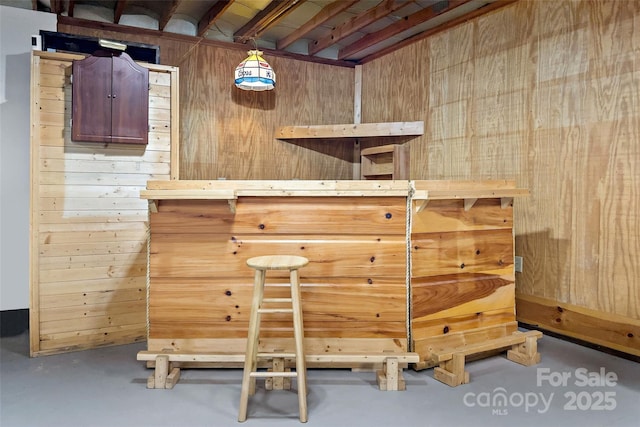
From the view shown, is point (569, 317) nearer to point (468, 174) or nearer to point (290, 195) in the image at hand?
point (468, 174)

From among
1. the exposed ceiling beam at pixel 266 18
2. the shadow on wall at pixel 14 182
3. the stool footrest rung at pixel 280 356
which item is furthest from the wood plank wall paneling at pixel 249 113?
the stool footrest rung at pixel 280 356

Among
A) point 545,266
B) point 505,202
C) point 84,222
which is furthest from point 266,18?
point 545,266

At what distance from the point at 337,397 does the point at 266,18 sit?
3420mm

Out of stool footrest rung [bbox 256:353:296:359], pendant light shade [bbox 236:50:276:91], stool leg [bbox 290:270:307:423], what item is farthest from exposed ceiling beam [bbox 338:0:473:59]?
stool footrest rung [bbox 256:353:296:359]

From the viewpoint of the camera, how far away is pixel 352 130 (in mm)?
4836

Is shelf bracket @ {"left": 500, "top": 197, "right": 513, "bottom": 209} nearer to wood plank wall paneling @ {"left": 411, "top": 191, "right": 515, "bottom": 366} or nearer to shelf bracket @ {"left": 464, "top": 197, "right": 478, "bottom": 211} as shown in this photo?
wood plank wall paneling @ {"left": 411, "top": 191, "right": 515, "bottom": 366}

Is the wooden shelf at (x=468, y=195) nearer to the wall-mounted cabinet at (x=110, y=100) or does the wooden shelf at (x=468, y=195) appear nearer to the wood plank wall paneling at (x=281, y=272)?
the wood plank wall paneling at (x=281, y=272)

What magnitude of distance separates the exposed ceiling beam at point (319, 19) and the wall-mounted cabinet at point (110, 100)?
70.3 inches

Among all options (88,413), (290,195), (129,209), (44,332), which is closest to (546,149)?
(290,195)

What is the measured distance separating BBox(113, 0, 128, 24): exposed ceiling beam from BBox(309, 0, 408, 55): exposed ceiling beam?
2.10m

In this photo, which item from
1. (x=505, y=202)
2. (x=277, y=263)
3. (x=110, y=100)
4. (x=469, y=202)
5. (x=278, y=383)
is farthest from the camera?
(x=110, y=100)

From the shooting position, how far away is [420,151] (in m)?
4.72

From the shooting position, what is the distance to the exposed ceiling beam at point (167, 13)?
3835 mm

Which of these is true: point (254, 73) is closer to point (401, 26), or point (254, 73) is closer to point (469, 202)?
point (401, 26)
